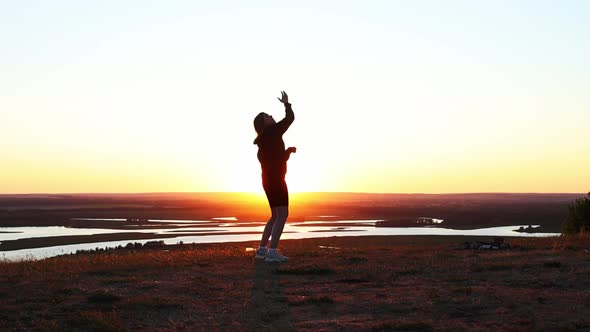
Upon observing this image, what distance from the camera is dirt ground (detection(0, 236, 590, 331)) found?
7660mm

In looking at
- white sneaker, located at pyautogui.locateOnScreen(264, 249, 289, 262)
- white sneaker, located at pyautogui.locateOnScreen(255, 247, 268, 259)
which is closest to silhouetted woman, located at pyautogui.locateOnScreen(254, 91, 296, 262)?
white sneaker, located at pyautogui.locateOnScreen(264, 249, 289, 262)

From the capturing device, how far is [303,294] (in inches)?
372

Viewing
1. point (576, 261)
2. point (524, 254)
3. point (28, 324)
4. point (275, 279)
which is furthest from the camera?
point (524, 254)

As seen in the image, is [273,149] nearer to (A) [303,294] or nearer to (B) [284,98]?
(B) [284,98]

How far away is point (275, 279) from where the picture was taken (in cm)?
1083

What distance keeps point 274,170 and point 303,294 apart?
4.18 metres

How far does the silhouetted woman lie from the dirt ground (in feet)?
2.20

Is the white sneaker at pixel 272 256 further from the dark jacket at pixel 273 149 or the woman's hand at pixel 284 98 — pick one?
the woman's hand at pixel 284 98

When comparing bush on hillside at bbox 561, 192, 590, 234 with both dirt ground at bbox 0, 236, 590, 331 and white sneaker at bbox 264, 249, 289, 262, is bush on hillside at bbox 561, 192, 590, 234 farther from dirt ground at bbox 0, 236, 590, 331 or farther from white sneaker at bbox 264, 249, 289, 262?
white sneaker at bbox 264, 249, 289, 262

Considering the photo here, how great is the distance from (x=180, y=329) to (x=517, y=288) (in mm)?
4807

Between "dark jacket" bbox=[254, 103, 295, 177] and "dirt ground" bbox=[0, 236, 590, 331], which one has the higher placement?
"dark jacket" bbox=[254, 103, 295, 177]

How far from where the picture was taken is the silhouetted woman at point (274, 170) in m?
13.1

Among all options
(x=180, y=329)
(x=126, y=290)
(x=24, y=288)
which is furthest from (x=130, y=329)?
(x=24, y=288)

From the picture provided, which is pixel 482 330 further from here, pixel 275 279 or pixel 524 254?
pixel 524 254
